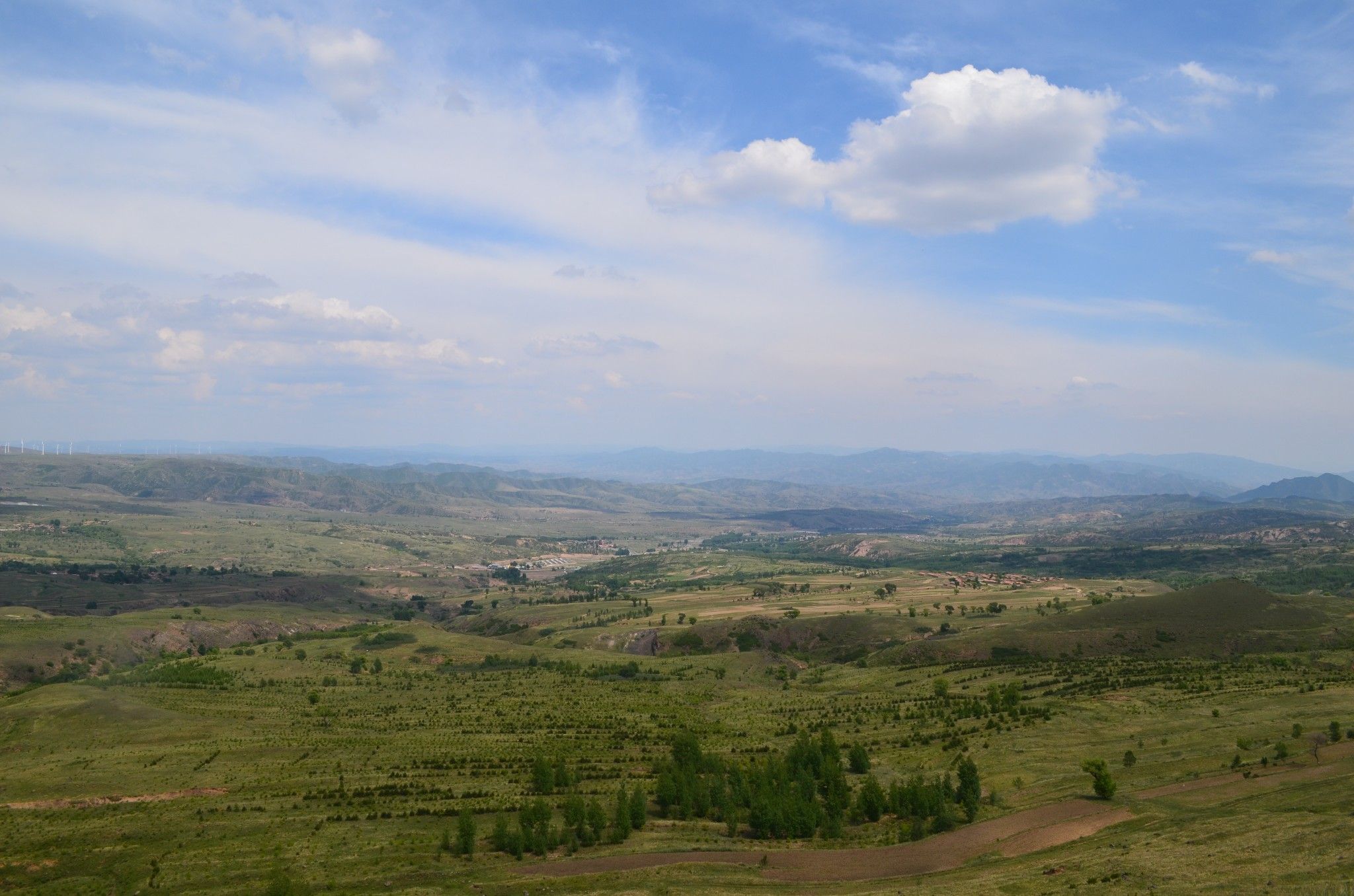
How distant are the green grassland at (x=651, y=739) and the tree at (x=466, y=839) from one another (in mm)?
1107

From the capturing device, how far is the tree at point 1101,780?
64.0 meters

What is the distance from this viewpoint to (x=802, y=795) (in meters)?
69.8

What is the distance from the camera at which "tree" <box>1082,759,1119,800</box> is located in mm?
64000

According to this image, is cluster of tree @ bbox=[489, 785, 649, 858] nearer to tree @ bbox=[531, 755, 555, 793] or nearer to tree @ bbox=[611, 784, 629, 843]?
tree @ bbox=[611, 784, 629, 843]

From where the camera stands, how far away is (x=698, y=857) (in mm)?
59938

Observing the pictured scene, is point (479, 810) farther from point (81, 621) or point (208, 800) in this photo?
point (81, 621)

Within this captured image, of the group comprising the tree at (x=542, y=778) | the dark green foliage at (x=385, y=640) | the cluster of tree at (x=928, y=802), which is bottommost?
the dark green foliage at (x=385, y=640)

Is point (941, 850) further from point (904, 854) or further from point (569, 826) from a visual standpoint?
point (569, 826)

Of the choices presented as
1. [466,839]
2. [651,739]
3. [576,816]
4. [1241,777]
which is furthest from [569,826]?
[1241,777]

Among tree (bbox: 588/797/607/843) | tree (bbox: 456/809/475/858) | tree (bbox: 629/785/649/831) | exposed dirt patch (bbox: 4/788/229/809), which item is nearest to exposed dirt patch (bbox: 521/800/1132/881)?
tree (bbox: 588/797/607/843)

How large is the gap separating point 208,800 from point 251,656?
84150 millimetres

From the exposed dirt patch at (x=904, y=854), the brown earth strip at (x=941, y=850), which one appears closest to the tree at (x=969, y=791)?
the brown earth strip at (x=941, y=850)

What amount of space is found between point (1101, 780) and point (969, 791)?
408 inches

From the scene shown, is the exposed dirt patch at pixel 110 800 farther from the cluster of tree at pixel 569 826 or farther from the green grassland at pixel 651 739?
the cluster of tree at pixel 569 826
